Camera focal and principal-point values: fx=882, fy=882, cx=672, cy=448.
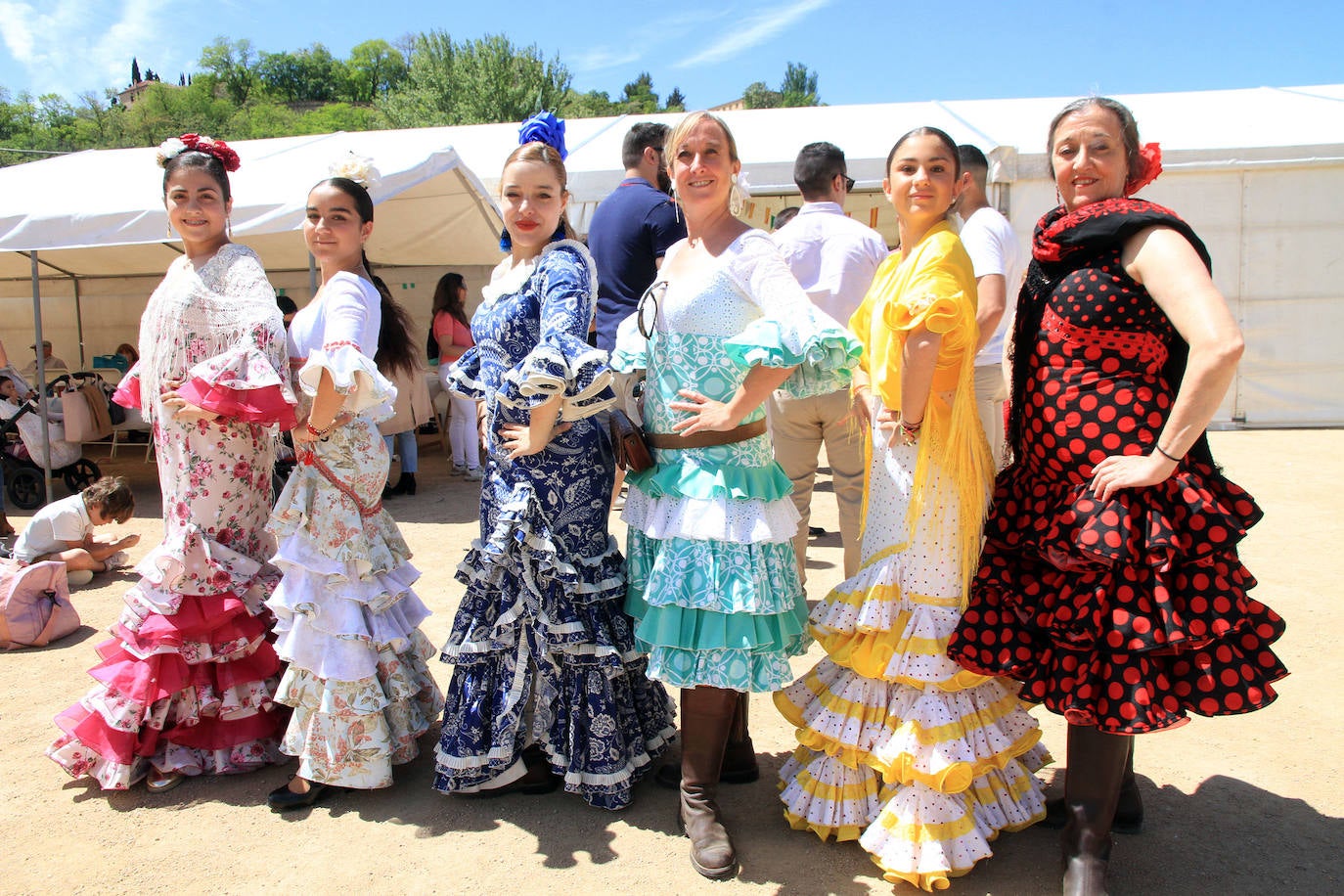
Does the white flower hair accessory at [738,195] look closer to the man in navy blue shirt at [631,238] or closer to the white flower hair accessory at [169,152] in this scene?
the man in navy blue shirt at [631,238]

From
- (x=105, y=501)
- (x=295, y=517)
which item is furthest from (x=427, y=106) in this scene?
(x=295, y=517)

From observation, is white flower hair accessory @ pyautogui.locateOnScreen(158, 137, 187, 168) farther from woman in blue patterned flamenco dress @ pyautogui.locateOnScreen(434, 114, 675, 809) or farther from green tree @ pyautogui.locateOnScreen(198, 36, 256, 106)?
green tree @ pyautogui.locateOnScreen(198, 36, 256, 106)

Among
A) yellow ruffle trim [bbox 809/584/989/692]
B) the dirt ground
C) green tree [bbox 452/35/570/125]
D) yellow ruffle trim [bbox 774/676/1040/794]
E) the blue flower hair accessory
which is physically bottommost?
the dirt ground

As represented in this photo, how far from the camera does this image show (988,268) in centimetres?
379

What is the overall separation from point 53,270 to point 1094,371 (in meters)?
13.9

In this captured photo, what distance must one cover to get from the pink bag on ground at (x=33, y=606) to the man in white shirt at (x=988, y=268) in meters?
4.62

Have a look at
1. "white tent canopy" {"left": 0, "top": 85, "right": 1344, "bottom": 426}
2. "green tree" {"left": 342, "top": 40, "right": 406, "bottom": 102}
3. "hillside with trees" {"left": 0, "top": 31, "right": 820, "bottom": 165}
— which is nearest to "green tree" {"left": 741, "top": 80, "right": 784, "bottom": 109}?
"hillside with trees" {"left": 0, "top": 31, "right": 820, "bottom": 165}

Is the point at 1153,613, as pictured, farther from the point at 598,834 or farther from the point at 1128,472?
the point at 598,834

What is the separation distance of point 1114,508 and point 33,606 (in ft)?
16.3

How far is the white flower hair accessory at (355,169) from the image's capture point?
3.13 metres

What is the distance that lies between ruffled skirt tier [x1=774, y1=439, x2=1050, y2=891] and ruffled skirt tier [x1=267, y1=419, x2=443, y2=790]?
137 cm

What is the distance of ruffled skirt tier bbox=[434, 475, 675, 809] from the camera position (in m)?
2.77

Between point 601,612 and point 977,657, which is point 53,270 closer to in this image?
point 601,612

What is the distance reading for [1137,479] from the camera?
6.92ft
